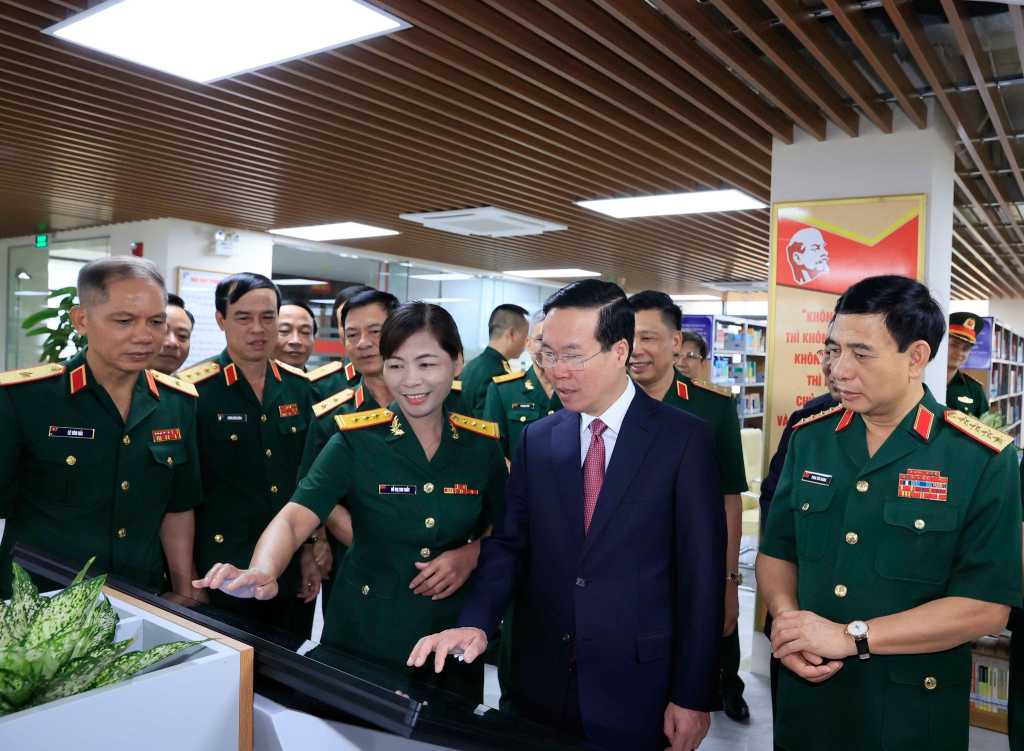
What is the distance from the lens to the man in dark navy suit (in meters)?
1.74

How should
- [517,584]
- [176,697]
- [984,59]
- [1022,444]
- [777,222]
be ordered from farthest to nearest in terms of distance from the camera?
[1022,444]
[777,222]
[984,59]
[517,584]
[176,697]

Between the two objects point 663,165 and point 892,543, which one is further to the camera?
point 663,165

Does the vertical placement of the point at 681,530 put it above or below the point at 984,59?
below

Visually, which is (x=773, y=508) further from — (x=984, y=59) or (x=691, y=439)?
(x=984, y=59)

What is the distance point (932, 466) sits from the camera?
1.71 metres

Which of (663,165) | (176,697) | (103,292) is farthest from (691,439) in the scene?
(663,165)

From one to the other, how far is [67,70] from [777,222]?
3714 mm

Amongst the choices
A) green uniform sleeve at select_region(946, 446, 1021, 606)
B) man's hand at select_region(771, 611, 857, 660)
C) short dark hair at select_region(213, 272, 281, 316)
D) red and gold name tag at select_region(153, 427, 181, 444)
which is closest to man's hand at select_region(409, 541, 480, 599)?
man's hand at select_region(771, 611, 857, 660)

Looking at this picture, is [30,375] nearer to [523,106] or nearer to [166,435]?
[166,435]

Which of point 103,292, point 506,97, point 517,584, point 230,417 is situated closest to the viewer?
point 517,584

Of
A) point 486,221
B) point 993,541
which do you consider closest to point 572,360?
point 993,541

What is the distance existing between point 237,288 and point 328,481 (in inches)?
47.4

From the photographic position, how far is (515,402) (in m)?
4.69

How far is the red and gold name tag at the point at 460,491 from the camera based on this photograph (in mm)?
2145
